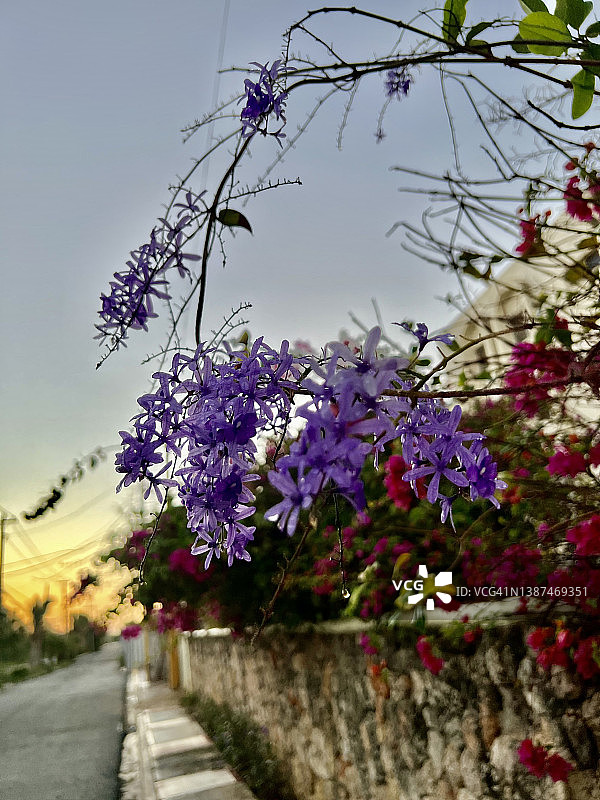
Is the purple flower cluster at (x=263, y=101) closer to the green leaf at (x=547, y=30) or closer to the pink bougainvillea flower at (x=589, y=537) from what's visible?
the green leaf at (x=547, y=30)

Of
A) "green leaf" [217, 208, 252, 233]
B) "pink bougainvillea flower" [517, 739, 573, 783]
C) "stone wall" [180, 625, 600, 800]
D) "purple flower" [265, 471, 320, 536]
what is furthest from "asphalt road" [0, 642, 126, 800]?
"purple flower" [265, 471, 320, 536]

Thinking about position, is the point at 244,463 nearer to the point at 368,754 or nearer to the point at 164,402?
the point at 164,402

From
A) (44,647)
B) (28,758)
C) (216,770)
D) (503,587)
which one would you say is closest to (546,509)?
(503,587)

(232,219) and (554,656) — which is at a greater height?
(232,219)

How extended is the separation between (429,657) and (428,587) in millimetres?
209

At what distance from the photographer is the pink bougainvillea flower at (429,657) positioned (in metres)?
1.86

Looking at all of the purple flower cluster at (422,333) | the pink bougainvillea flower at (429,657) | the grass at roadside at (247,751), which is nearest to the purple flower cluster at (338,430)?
the purple flower cluster at (422,333)

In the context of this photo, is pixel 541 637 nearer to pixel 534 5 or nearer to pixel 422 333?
pixel 422 333

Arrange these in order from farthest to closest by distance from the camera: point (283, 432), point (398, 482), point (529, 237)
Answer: point (398, 482) < point (529, 237) < point (283, 432)

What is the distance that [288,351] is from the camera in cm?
53

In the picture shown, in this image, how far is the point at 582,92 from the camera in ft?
2.81

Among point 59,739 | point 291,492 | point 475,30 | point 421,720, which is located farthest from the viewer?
point 59,739

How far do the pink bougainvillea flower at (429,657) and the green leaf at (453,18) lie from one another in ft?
5.38

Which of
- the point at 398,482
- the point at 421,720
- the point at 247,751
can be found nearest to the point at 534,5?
the point at 398,482
